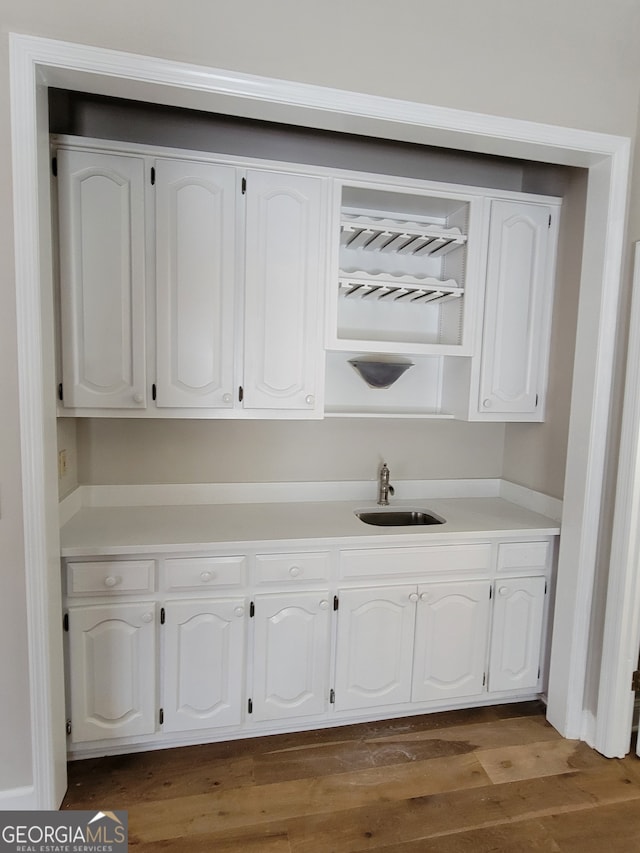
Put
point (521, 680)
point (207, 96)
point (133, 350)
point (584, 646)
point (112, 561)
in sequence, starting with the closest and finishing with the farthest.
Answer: point (207, 96)
point (112, 561)
point (133, 350)
point (584, 646)
point (521, 680)

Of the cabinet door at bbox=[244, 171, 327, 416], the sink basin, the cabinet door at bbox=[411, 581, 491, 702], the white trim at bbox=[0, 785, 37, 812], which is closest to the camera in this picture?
the white trim at bbox=[0, 785, 37, 812]

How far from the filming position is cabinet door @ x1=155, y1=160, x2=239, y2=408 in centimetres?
192

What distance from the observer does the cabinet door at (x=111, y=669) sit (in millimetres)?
1809

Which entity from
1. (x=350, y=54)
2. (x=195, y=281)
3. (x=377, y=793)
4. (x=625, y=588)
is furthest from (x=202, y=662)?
(x=350, y=54)

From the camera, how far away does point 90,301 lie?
6.23 ft

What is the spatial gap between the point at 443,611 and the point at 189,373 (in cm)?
151

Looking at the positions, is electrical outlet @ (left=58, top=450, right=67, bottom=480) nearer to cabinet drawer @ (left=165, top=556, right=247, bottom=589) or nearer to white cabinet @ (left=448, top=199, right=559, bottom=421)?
cabinet drawer @ (left=165, top=556, right=247, bottom=589)

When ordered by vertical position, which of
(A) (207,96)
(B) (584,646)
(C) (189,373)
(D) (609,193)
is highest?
(A) (207,96)

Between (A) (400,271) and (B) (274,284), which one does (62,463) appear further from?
(A) (400,271)

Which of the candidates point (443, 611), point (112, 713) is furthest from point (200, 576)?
point (443, 611)

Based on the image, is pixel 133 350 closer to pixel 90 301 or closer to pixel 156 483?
pixel 90 301

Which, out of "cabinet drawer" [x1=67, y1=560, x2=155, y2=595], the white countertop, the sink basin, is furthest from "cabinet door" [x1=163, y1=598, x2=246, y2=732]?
the sink basin

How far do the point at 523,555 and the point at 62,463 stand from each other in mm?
2067

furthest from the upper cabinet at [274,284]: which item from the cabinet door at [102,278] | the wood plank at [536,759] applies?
the wood plank at [536,759]
